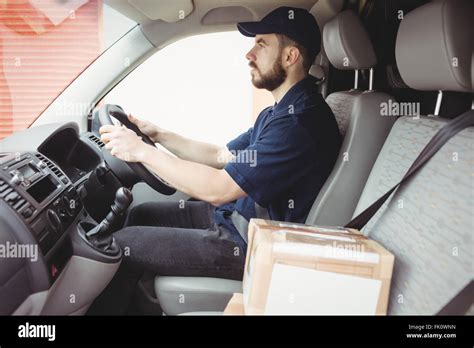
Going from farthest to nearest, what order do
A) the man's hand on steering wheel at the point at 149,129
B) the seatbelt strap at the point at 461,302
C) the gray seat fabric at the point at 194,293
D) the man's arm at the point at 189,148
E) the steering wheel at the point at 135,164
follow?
the man's arm at the point at 189,148
the man's hand on steering wheel at the point at 149,129
the steering wheel at the point at 135,164
the gray seat fabric at the point at 194,293
the seatbelt strap at the point at 461,302

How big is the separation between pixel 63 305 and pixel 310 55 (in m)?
1.09

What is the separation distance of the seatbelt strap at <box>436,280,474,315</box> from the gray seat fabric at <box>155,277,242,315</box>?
0.63 m

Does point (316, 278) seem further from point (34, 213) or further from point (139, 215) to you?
point (139, 215)

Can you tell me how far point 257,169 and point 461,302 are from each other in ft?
2.14

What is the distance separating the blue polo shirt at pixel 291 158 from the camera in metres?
1.36

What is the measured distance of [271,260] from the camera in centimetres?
90

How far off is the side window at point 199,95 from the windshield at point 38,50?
0.60 metres

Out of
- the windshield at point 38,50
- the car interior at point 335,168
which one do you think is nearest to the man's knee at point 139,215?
the car interior at point 335,168

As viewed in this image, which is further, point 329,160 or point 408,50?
point 329,160

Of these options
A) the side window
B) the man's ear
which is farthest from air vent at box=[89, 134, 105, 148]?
the side window

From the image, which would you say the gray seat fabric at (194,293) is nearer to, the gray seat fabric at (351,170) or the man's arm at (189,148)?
the gray seat fabric at (351,170)

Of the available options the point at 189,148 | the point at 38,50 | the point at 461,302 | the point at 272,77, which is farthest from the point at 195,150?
the point at 38,50
